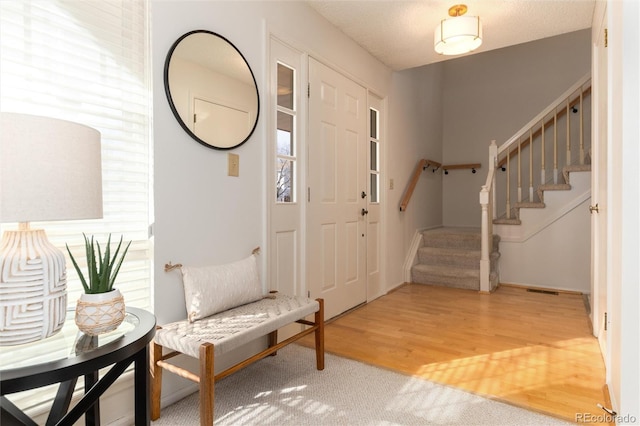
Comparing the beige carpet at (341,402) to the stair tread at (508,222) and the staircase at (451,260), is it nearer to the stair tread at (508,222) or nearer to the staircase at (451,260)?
the staircase at (451,260)

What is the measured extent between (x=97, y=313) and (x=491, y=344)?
2.39 metres

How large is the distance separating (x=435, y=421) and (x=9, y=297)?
1656 mm

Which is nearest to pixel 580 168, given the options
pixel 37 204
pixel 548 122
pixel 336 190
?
pixel 548 122

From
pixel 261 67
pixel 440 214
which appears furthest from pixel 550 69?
pixel 261 67

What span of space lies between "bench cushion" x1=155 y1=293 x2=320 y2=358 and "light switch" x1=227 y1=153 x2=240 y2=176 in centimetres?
75

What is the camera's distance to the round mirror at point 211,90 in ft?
5.92

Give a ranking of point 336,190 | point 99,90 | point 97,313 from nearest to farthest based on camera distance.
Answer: point 97,313 < point 99,90 < point 336,190

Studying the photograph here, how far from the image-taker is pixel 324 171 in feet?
9.57

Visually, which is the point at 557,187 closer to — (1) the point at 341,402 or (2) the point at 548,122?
(2) the point at 548,122

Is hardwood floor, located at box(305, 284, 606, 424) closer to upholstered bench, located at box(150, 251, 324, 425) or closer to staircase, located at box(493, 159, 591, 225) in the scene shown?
upholstered bench, located at box(150, 251, 324, 425)

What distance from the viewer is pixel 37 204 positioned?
940 mm


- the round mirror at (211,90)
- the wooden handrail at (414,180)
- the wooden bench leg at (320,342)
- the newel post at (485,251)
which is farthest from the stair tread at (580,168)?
the round mirror at (211,90)

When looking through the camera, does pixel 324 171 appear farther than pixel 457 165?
No
